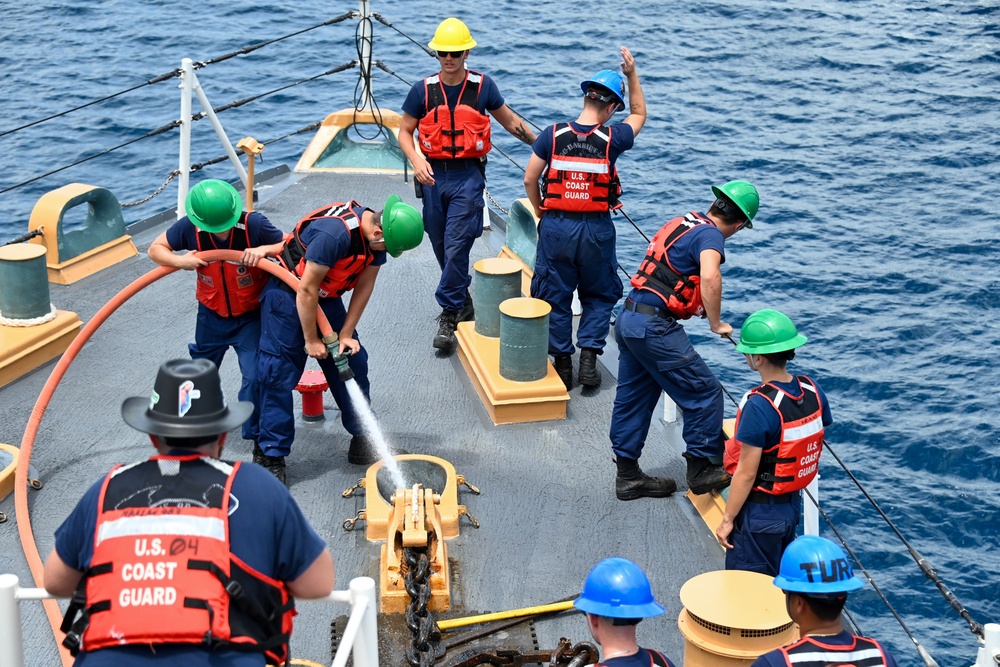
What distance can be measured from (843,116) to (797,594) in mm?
17040

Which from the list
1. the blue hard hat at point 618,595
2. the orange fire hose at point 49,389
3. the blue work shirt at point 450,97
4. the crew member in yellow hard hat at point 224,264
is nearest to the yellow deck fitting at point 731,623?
the blue hard hat at point 618,595

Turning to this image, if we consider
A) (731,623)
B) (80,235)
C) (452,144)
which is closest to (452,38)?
(452,144)

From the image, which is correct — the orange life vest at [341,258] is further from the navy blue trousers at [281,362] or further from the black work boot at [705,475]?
the black work boot at [705,475]

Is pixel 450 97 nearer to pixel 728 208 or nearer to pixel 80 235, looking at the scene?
pixel 728 208

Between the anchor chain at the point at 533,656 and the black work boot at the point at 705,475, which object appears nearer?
the anchor chain at the point at 533,656

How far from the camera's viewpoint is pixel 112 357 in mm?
8180

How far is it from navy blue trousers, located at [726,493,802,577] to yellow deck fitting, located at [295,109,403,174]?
23.1ft

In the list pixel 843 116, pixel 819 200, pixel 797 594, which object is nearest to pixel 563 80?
pixel 843 116

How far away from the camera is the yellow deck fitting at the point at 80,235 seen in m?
8.72

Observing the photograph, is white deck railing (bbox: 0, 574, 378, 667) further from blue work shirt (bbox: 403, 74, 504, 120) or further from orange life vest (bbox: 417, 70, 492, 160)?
blue work shirt (bbox: 403, 74, 504, 120)

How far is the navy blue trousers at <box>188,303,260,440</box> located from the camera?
21.6 ft

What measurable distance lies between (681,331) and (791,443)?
1.34 metres

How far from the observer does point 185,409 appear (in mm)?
3346

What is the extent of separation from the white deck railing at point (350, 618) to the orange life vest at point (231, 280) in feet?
→ 9.00
